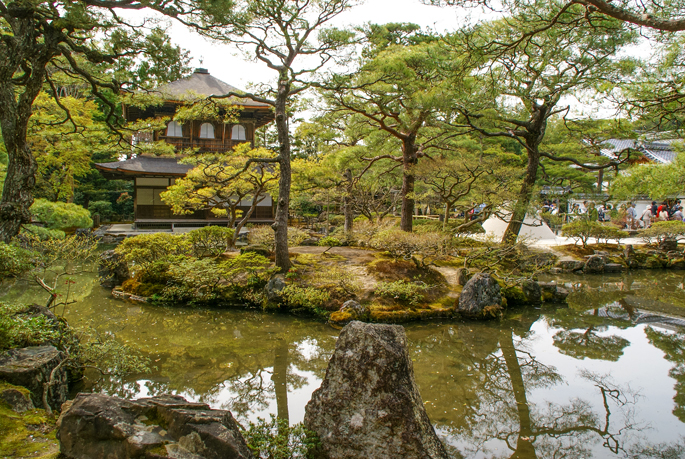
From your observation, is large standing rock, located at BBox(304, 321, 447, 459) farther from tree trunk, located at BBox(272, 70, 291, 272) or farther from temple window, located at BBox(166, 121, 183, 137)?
temple window, located at BBox(166, 121, 183, 137)

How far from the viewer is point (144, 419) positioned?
2.52 metres

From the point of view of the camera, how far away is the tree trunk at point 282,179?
8.09 metres

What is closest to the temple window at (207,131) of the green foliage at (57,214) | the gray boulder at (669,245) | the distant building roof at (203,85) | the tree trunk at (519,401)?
the distant building roof at (203,85)

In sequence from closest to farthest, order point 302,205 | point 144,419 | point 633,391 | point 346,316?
point 144,419 → point 633,391 → point 346,316 → point 302,205

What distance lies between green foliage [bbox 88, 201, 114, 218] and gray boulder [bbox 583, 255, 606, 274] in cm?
2276

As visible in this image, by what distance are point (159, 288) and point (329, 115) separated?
6.53 m

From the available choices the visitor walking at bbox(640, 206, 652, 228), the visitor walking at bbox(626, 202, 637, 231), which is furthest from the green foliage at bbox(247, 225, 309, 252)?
the visitor walking at bbox(626, 202, 637, 231)

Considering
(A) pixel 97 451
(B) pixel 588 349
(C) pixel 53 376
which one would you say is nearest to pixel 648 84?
(B) pixel 588 349

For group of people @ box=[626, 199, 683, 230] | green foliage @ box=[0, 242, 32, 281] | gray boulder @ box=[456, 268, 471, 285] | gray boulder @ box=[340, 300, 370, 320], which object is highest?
group of people @ box=[626, 199, 683, 230]

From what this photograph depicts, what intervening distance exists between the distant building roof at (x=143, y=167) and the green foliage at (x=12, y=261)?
13562mm

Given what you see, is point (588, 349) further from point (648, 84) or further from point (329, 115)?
point (329, 115)

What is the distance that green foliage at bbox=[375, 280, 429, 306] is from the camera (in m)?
7.46

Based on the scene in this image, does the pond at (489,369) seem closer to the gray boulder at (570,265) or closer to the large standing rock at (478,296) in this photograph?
the large standing rock at (478,296)

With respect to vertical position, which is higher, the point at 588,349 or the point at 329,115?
the point at 329,115
